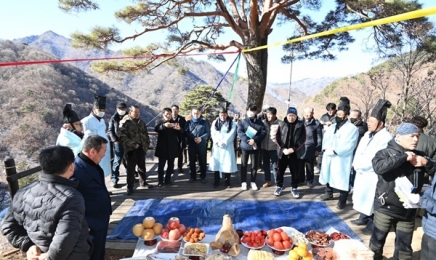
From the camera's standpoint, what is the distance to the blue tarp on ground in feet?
10.8

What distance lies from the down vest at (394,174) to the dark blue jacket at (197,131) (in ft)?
10.6

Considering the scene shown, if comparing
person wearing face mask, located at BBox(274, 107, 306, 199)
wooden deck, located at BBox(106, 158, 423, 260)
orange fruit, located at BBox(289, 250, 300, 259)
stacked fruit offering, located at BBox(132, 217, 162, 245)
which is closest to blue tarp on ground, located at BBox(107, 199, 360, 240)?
wooden deck, located at BBox(106, 158, 423, 260)

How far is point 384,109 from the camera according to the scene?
305 cm

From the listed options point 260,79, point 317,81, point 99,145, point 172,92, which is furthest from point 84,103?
point 317,81

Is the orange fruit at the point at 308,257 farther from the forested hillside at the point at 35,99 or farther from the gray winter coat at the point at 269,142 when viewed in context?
the forested hillside at the point at 35,99

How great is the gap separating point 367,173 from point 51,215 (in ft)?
11.0

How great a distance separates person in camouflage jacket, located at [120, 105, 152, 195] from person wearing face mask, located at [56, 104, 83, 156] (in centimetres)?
83

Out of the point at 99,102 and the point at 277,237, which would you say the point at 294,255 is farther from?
the point at 99,102

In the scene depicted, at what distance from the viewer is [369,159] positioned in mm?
3021

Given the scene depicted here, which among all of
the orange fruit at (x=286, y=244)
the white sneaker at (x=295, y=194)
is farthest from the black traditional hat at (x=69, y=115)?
the white sneaker at (x=295, y=194)

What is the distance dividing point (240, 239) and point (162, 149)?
9.07 ft

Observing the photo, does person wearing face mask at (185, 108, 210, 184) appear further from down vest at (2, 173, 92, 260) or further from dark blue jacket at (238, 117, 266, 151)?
down vest at (2, 173, 92, 260)

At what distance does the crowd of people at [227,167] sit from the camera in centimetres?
151

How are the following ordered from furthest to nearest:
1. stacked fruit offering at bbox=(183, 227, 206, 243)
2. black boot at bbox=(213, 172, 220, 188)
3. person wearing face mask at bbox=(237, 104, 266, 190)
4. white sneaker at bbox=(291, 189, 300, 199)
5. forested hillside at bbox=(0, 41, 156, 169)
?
forested hillside at bbox=(0, 41, 156, 169), black boot at bbox=(213, 172, 220, 188), person wearing face mask at bbox=(237, 104, 266, 190), white sneaker at bbox=(291, 189, 300, 199), stacked fruit offering at bbox=(183, 227, 206, 243)
